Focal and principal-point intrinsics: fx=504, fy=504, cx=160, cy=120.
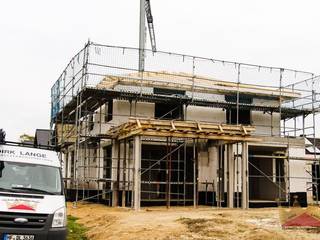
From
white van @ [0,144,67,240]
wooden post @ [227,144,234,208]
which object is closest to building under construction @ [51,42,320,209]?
wooden post @ [227,144,234,208]

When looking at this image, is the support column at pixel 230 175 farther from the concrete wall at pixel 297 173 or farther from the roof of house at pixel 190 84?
the concrete wall at pixel 297 173

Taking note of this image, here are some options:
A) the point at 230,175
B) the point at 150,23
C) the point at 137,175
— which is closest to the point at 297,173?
the point at 230,175

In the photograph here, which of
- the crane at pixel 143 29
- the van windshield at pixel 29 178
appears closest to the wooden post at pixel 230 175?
the crane at pixel 143 29

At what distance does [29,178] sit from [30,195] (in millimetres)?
942

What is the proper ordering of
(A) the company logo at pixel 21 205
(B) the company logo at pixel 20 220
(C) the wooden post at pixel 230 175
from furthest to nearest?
(C) the wooden post at pixel 230 175 < (A) the company logo at pixel 21 205 < (B) the company logo at pixel 20 220

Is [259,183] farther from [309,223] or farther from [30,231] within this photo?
[30,231]

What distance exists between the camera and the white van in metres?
9.07

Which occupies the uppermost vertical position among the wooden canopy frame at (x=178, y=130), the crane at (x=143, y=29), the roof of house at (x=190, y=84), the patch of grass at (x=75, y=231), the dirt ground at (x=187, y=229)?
the crane at (x=143, y=29)

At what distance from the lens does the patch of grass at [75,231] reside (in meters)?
13.3

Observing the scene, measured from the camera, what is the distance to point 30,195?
9508mm

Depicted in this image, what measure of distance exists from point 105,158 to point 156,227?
1078 cm

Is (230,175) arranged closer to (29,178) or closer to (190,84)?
(190,84)

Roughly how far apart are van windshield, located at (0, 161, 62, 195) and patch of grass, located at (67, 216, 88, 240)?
2.95 metres

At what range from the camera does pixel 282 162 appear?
85.9ft
